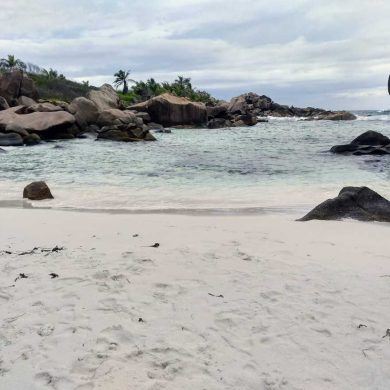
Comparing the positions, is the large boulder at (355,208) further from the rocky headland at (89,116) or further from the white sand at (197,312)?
the rocky headland at (89,116)

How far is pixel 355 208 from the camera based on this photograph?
6.21 meters

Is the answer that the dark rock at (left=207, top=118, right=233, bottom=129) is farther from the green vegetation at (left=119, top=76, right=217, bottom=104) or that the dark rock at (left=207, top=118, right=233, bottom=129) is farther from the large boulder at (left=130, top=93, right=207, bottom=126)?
the green vegetation at (left=119, top=76, right=217, bottom=104)

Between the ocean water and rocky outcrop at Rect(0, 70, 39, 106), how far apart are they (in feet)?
47.4

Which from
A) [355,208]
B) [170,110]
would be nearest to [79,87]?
[170,110]

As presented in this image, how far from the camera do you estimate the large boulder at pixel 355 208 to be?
6.02 m

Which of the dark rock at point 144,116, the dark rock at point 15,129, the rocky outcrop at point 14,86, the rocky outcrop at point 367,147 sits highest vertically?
the rocky outcrop at point 14,86

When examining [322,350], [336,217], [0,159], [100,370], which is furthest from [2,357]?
[0,159]

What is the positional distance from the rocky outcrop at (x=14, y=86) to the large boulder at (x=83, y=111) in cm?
657

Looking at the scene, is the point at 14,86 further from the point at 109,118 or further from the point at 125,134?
the point at 125,134

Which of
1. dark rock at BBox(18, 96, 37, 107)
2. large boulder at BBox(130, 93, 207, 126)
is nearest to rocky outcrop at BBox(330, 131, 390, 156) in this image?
dark rock at BBox(18, 96, 37, 107)

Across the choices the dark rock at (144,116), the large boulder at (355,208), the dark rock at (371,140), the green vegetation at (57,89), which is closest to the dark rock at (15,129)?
the dark rock at (144,116)

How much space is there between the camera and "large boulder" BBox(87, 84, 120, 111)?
31484mm

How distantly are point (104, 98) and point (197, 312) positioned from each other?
104ft

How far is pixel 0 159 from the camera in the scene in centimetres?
1526
